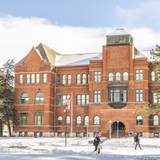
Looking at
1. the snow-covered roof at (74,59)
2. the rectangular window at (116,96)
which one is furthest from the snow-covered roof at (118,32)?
the rectangular window at (116,96)

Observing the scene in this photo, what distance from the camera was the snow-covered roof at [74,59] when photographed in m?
63.7

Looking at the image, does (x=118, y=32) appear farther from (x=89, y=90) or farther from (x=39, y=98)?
(x=39, y=98)

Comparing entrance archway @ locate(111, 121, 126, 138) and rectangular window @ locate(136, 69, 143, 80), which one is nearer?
entrance archway @ locate(111, 121, 126, 138)

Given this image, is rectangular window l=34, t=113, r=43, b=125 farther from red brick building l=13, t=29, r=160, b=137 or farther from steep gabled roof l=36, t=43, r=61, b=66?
steep gabled roof l=36, t=43, r=61, b=66

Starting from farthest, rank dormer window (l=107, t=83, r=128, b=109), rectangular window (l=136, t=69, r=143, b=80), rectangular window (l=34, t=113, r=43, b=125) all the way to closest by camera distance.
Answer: rectangular window (l=34, t=113, r=43, b=125) < rectangular window (l=136, t=69, r=143, b=80) < dormer window (l=107, t=83, r=128, b=109)

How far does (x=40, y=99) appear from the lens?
61.4m

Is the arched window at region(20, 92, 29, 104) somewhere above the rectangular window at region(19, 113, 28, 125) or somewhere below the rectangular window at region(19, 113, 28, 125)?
above

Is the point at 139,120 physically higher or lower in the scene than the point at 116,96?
lower

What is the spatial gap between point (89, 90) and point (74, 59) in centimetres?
909

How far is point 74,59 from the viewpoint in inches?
2576

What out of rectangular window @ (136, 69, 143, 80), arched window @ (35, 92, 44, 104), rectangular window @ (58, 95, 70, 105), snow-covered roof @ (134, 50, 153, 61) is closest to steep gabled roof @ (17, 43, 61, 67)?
arched window @ (35, 92, 44, 104)

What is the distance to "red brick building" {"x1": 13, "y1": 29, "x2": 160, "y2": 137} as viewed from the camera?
56.6 meters

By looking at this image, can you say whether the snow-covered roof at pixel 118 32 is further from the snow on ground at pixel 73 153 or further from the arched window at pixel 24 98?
the snow on ground at pixel 73 153

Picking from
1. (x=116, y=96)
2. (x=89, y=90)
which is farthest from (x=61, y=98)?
(x=116, y=96)
